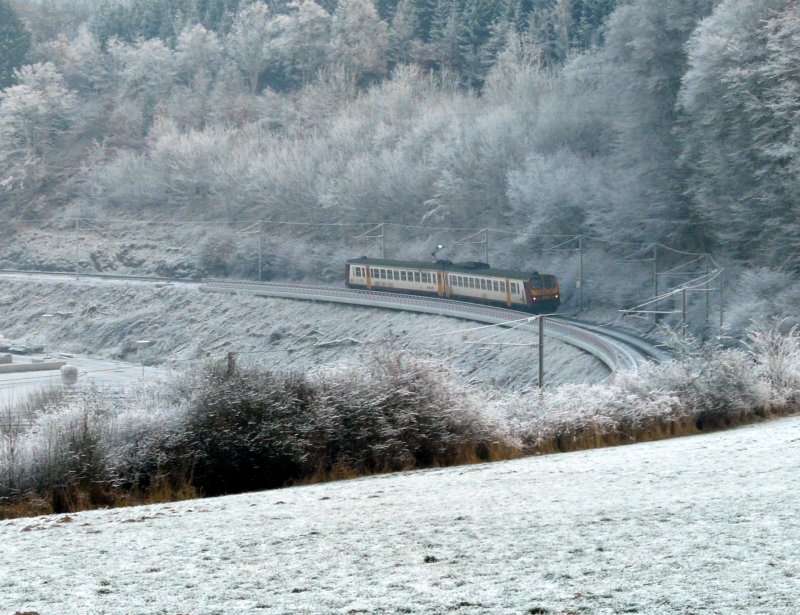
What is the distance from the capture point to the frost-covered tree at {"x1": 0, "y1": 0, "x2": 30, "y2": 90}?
4614 inches

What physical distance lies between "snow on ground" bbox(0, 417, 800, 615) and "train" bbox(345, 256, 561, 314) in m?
40.7

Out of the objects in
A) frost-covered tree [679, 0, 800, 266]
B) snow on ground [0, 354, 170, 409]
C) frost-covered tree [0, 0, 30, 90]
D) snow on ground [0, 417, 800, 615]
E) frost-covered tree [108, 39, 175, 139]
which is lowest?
snow on ground [0, 417, 800, 615]

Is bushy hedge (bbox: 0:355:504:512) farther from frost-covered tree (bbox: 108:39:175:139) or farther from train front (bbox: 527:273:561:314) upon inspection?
frost-covered tree (bbox: 108:39:175:139)

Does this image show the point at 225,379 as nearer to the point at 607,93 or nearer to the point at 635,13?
the point at 635,13

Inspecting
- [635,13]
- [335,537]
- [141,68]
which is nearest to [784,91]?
[635,13]

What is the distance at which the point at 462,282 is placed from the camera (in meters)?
57.5

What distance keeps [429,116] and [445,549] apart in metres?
81.5

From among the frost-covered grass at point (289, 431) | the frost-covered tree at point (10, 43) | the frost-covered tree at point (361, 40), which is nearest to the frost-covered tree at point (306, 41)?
the frost-covered tree at point (361, 40)

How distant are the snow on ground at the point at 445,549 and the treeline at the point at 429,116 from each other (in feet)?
120

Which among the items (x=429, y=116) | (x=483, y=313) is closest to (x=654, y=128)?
(x=483, y=313)

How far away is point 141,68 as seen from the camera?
117750mm

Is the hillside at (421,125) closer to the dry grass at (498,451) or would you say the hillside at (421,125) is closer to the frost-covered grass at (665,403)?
the frost-covered grass at (665,403)

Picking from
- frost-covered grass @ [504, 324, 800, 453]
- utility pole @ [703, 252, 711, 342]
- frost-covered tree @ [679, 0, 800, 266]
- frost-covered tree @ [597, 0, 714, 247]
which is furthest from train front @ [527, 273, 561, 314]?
frost-covered grass @ [504, 324, 800, 453]

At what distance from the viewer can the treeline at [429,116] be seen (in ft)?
156
